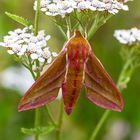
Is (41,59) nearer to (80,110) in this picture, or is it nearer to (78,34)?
(78,34)

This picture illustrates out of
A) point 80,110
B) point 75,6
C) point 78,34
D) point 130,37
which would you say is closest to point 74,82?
point 78,34

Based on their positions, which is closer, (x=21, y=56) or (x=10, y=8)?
(x=21, y=56)

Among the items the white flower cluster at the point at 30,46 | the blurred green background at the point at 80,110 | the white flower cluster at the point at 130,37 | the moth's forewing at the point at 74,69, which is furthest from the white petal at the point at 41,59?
the blurred green background at the point at 80,110

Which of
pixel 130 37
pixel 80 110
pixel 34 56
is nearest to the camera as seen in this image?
pixel 34 56

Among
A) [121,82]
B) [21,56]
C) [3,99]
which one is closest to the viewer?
[21,56]

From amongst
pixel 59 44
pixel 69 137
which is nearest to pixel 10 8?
pixel 59 44

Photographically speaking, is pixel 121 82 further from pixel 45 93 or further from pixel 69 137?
pixel 69 137

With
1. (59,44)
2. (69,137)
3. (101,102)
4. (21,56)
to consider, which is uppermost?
(21,56)
